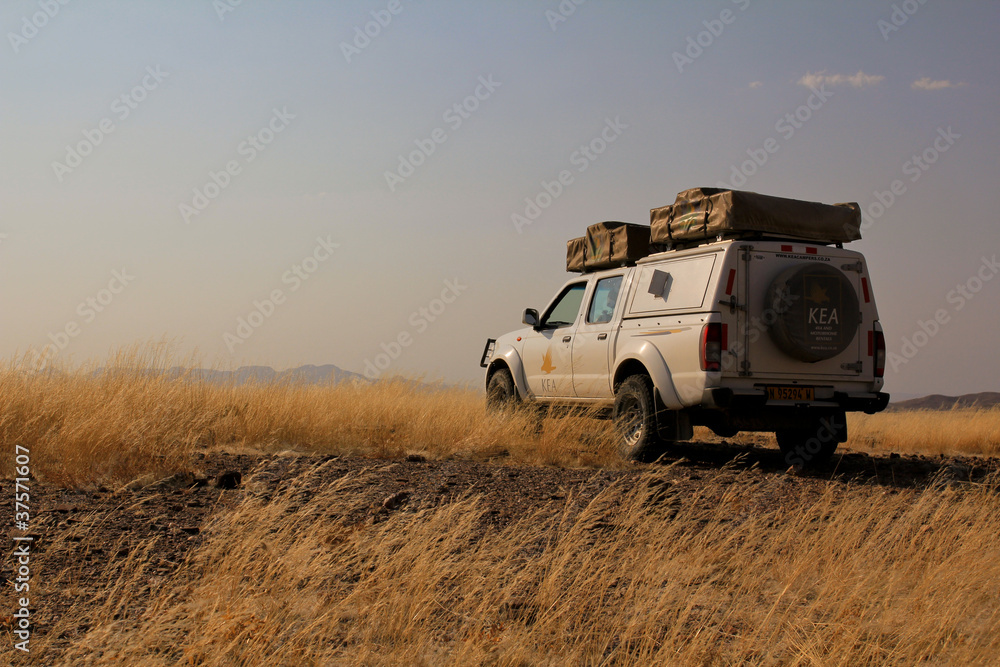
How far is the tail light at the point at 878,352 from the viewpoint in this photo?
8477 millimetres

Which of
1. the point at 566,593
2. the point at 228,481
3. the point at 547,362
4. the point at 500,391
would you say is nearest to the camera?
the point at 566,593

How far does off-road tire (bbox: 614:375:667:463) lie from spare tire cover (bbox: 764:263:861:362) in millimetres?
1393

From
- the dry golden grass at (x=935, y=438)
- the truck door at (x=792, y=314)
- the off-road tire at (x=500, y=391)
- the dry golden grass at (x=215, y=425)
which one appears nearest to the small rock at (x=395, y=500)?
the dry golden grass at (x=215, y=425)

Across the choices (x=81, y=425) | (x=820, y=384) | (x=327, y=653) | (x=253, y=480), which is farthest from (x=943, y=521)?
(x=81, y=425)

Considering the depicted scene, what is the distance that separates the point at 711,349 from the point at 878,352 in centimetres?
197

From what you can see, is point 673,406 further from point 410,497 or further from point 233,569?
point 233,569

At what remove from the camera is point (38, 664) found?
3.17 metres

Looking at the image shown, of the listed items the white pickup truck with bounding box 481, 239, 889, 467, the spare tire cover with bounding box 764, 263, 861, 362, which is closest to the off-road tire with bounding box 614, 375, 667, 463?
the white pickup truck with bounding box 481, 239, 889, 467

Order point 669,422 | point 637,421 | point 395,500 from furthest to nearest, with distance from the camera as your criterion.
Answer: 1. point 637,421
2. point 669,422
3. point 395,500

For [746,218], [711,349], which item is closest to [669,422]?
[711,349]

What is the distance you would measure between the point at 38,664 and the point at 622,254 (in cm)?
755

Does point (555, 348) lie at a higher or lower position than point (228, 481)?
higher

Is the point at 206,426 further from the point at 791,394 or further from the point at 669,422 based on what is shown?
the point at 791,394

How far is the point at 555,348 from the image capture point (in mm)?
10352
